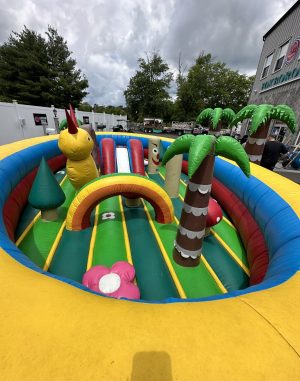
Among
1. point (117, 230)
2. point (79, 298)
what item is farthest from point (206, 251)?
point (79, 298)

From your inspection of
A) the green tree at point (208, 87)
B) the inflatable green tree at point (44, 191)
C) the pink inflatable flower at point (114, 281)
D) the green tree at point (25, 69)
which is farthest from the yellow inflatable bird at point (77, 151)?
the green tree at point (208, 87)

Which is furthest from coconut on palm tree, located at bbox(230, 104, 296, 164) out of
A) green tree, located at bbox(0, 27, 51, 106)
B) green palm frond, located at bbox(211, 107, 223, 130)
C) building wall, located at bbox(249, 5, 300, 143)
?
green tree, located at bbox(0, 27, 51, 106)

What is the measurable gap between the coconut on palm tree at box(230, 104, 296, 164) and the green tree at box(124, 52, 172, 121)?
105 ft

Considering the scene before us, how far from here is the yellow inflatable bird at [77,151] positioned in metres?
3.43

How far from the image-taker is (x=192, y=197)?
88.2 inches

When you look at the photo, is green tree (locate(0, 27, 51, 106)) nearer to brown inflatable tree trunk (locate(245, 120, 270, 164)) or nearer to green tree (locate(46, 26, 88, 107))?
green tree (locate(46, 26, 88, 107))

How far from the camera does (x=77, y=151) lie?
3.51 metres

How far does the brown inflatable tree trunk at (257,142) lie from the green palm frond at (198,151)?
2671 millimetres

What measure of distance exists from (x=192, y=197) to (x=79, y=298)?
1564 millimetres

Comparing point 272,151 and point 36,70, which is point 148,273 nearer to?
point 272,151

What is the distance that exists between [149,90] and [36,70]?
56.9 ft

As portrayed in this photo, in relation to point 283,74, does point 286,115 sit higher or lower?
lower

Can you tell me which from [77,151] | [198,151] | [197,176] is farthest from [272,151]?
[77,151]

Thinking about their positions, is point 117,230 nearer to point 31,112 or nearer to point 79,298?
point 79,298
